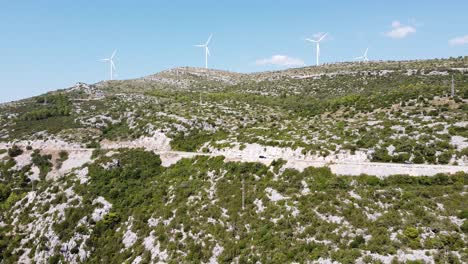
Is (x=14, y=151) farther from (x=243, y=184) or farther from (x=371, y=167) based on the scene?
(x=371, y=167)

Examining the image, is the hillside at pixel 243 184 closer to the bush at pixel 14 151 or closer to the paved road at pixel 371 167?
the paved road at pixel 371 167

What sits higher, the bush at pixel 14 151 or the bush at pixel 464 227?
the bush at pixel 14 151

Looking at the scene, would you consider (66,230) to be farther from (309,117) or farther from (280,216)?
(309,117)

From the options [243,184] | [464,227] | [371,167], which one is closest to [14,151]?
[243,184]

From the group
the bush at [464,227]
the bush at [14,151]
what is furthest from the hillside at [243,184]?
the bush at [14,151]

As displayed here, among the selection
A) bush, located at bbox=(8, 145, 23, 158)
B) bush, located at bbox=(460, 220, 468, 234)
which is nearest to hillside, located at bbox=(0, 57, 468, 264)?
bush, located at bbox=(460, 220, 468, 234)

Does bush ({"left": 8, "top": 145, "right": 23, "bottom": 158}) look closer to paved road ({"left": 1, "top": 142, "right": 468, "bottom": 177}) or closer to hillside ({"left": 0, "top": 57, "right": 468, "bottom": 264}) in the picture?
hillside ({"left": 0, "top": 57, "right": 468, "bottom": 264})

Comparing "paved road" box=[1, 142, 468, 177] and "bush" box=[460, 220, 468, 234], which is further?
"paved road" box=[1, 142, 468, 177]

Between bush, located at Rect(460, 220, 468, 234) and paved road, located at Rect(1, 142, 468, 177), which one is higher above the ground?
paved road, located at Rect(1, 142, 468, 177)

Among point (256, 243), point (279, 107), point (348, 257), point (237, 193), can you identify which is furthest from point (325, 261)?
point (279, 107)
